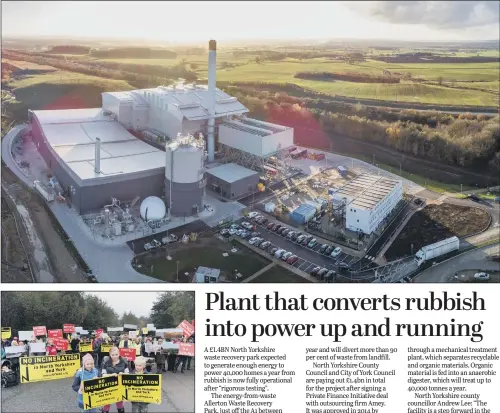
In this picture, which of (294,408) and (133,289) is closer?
(294,408)

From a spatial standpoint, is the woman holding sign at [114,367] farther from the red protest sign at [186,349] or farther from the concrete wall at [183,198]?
the concrete wall at [183,198]

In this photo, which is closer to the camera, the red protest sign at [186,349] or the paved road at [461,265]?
the red protest sign at [186,349]

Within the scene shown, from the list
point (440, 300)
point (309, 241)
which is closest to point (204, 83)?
point (309, 241)

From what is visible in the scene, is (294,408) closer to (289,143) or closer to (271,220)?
(271,220)

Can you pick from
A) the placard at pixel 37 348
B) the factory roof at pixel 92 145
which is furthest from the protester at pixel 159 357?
the factory roof at pixel 92 145

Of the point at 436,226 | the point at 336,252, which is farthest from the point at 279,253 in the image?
the point at 436,226

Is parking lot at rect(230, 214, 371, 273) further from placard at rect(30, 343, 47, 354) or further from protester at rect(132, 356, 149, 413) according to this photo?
placard at rect(30, 343, 47, 354)
